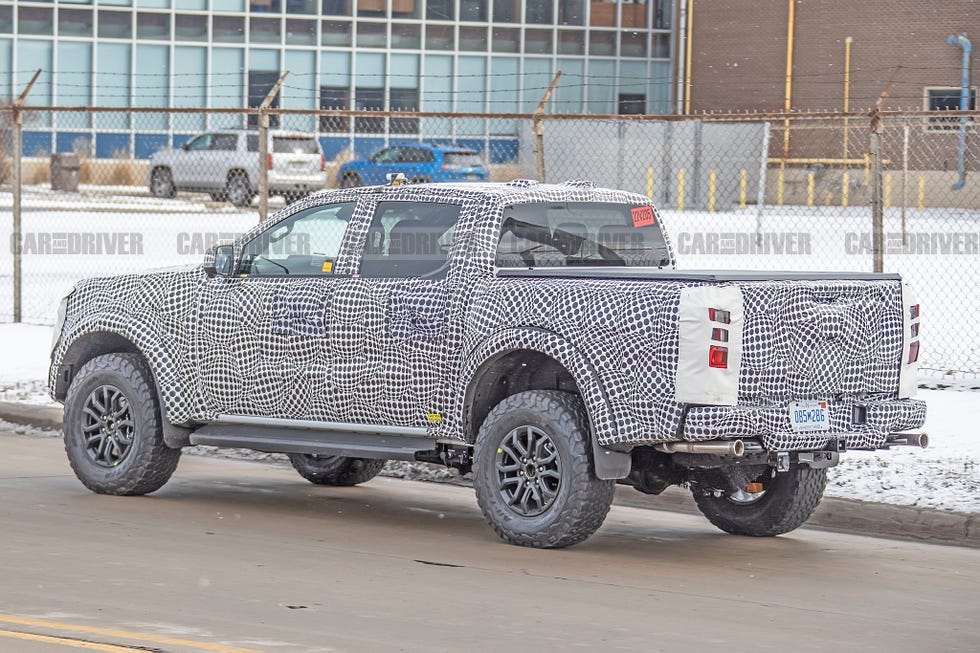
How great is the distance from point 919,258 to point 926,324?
9.43 m

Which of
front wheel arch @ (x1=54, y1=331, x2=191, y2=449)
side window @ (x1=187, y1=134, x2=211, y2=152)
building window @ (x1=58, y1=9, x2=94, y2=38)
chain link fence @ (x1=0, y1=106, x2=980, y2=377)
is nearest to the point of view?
front wheel arch @ (x1=54, y1=331, x2=191, y2=449)

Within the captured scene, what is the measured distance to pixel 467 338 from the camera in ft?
30.4

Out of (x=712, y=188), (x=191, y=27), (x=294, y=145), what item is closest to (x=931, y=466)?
(x=294, y=145)

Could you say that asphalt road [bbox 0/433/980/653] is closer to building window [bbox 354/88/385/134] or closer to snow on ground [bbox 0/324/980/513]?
snow on ground [bbox 0/324/980/513]

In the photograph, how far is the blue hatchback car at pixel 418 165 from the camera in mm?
41031

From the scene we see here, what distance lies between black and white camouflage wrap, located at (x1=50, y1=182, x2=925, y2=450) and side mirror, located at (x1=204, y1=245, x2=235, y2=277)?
0.07 meters

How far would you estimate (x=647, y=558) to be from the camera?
29.6 ft

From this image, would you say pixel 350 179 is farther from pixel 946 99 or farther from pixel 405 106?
pixel 946 99

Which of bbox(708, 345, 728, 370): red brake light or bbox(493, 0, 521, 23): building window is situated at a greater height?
bbox(493, 0, 521, 23): building window

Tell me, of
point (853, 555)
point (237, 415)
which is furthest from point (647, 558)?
point (237, 415)

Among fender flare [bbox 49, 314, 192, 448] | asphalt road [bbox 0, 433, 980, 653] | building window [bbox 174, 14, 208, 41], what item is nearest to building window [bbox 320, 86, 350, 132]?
building window [bbox 174, 14, 208, 41]

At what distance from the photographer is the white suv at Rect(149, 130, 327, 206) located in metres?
40.4

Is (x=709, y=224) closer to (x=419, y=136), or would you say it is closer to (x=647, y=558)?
(x=419, y=136)

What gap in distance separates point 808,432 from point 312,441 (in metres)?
2.81
